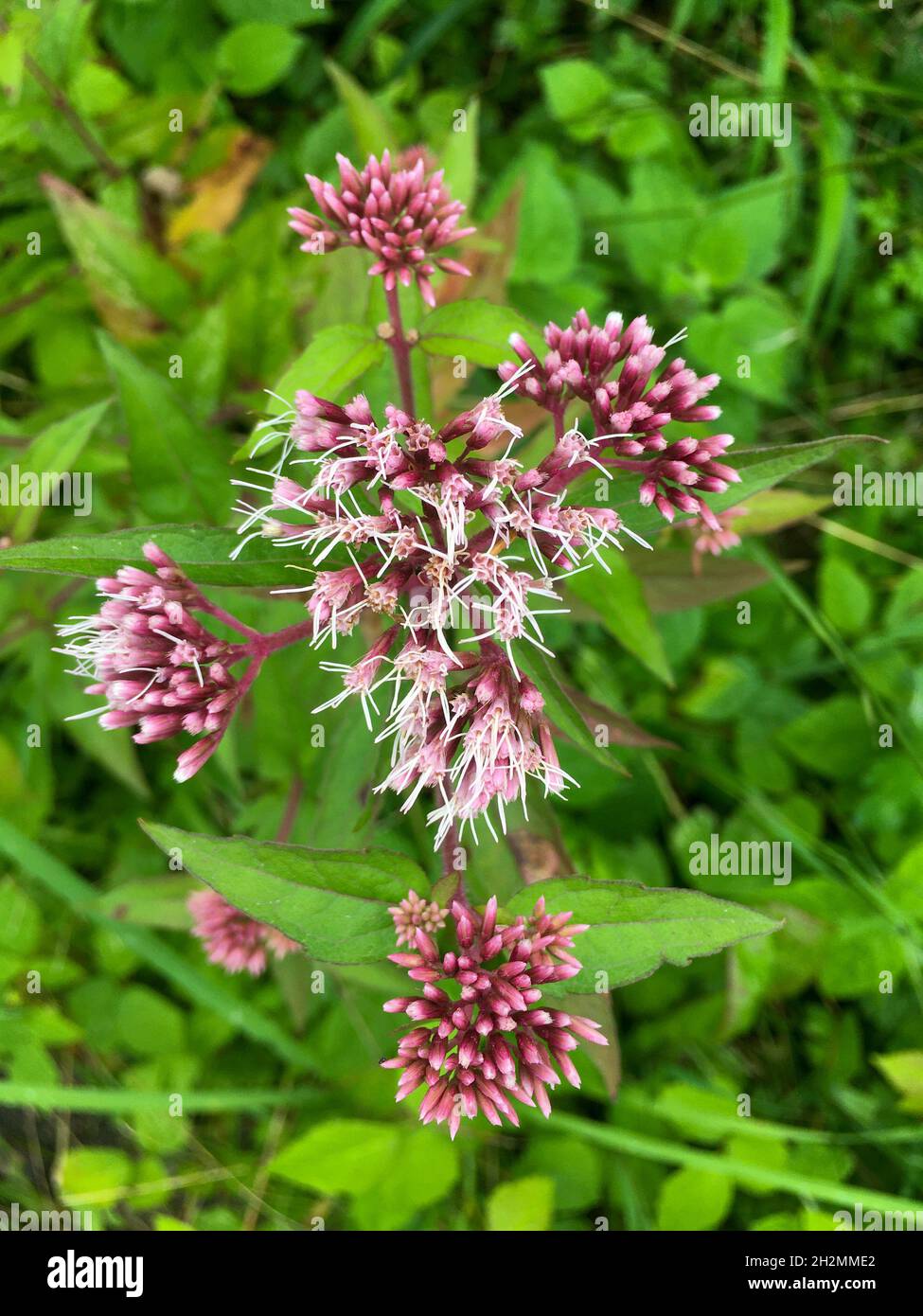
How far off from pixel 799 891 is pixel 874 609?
45.9 inches

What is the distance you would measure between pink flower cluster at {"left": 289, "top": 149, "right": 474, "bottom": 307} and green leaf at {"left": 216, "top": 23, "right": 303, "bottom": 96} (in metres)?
1.58

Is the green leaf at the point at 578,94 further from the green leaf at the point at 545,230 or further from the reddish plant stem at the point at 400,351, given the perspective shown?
the reddish plant stem at the point at 400,351

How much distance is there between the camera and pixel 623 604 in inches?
84.6

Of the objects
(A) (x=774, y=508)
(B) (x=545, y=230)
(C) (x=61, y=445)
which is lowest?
(A) (x=774, y=508)

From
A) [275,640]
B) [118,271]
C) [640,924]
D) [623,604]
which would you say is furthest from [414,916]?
[118,271]

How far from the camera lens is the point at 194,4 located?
351cm

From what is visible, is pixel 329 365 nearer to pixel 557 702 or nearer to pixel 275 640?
pixel 275 640

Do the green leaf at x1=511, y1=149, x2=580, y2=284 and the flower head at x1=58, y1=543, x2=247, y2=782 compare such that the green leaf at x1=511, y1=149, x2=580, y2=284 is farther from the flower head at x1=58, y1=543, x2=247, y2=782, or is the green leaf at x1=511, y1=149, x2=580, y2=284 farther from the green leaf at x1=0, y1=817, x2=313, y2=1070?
the green leaf at x1=0, y1=817, x2=313, y2=1070

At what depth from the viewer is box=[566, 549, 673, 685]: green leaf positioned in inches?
84.3

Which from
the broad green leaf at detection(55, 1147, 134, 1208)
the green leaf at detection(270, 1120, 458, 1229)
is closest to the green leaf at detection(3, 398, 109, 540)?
the green leaf at detection(270, 1120, 458, 1229)

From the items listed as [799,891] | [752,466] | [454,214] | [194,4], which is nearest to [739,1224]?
[799,891]

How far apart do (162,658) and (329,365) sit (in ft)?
2.26

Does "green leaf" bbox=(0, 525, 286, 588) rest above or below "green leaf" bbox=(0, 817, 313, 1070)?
above
